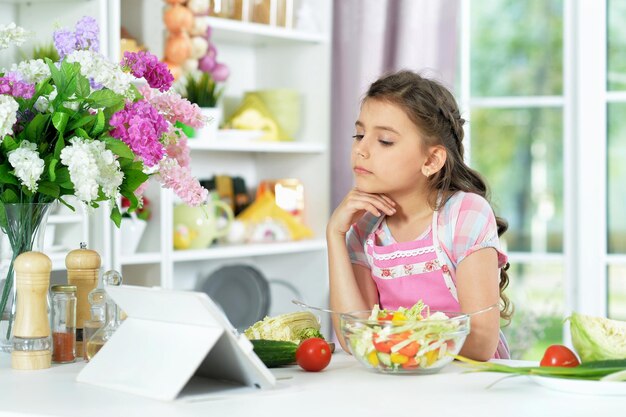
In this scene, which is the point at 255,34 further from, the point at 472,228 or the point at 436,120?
the point at 472,228

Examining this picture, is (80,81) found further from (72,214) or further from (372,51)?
(372,51)

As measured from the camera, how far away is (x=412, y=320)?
1.54 meters

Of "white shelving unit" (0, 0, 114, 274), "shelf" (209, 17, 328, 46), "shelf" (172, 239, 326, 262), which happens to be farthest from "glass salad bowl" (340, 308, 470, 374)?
"shelf" (209, 17, 328, 46)

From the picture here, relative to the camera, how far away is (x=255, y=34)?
12.2 feet

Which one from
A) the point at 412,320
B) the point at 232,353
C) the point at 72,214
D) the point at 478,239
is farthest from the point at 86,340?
the point at 72,214

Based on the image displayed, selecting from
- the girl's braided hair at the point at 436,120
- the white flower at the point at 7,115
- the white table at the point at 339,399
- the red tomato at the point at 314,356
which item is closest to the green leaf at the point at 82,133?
the white flower at the point at 7,115

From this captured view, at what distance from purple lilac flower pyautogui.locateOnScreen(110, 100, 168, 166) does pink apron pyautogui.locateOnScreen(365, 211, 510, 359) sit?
2.14 feet

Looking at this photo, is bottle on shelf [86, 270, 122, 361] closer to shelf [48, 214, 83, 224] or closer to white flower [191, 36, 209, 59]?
shelf [48, 214, 83, 224]

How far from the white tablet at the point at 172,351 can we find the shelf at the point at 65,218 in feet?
4.73

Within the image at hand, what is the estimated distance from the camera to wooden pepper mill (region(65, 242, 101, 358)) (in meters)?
1.78

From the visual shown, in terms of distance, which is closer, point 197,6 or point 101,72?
point 101,72

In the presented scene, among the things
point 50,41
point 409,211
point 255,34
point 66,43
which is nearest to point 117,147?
point 66,43

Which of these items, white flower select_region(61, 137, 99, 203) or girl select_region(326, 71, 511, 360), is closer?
white flower select_region(61, 137, 99, 203)

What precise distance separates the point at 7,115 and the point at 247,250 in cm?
205
